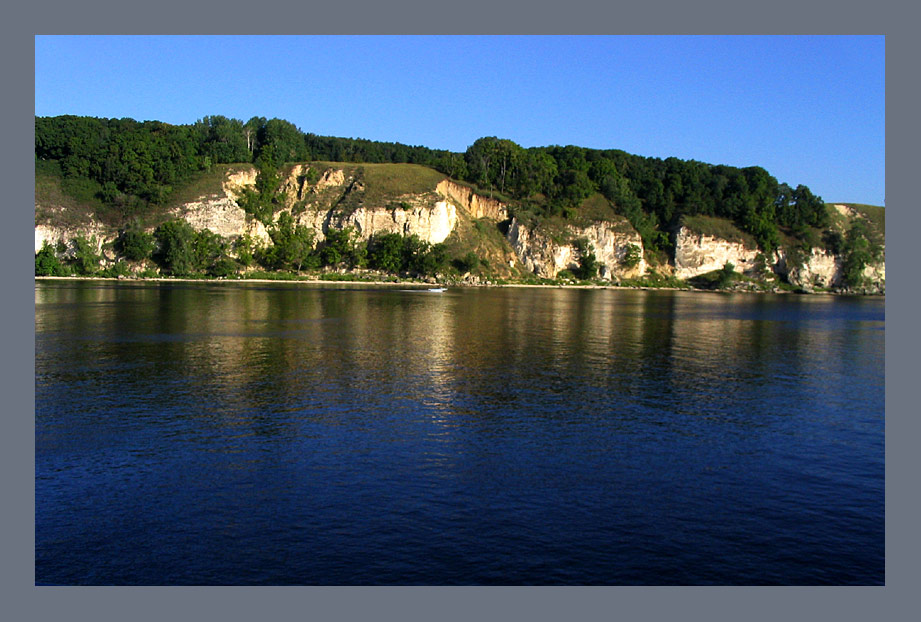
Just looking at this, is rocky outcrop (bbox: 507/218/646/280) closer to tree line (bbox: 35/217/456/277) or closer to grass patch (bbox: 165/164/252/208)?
tree line (bbox: 35/217/456/277)

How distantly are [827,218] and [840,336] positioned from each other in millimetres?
137263

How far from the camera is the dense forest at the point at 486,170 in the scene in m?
132

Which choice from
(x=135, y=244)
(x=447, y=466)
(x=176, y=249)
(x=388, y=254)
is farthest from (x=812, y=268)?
(x=447, y=466)

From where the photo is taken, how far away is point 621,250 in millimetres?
154625

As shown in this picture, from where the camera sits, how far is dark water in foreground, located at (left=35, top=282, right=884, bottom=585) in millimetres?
13305

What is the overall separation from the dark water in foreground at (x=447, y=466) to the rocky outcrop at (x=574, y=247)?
359 feet

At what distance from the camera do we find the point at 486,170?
16362 cm

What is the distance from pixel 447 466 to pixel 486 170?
150156mm

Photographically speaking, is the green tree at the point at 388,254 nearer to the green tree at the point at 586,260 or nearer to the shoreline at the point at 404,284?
the shoreline at the point at 404,284

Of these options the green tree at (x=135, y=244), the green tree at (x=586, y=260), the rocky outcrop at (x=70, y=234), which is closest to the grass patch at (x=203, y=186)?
the green tree at (x=135, y=244)

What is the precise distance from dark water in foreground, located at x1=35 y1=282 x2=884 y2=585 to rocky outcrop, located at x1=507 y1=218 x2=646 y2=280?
109440 mm

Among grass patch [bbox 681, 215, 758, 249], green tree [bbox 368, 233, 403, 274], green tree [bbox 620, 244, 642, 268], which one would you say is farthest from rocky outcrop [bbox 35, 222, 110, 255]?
grass patch [bbox 681, 215, 758, 249]

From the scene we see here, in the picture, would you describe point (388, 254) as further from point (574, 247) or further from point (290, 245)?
point (574, 247)

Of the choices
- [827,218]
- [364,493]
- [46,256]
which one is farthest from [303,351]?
[827,218]
